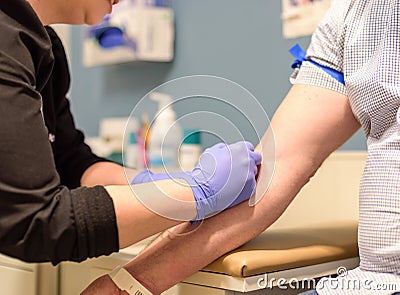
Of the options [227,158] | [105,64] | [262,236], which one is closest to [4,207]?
[227,158]

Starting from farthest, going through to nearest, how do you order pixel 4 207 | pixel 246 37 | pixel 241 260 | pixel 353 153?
pixel 246 37 < pixel 353 153 < pixel 241 260 < pixel 4 207

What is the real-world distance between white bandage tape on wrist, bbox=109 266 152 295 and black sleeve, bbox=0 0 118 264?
137mm

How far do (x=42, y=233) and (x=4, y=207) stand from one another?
6 centimetres

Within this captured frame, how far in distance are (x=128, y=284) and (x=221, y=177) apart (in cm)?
21

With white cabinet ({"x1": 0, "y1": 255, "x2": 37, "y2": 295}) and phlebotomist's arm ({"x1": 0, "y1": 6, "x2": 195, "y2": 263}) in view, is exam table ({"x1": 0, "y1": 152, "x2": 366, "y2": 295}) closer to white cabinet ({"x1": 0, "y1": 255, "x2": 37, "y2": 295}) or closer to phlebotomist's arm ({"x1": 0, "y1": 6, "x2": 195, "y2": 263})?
white cabinet ({"x1": 0, "y1": 255, "x2": 37, "y2": 295})

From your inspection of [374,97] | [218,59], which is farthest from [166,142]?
[218,59]

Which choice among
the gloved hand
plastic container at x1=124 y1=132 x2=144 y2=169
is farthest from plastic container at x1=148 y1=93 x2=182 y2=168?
plastic container at x1=124 y1=132 x2=144 y2=169

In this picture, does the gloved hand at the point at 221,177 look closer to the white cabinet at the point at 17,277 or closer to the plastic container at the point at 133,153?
the white cabinet at the point at 17,277

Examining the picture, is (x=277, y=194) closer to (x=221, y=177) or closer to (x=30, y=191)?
(x=221, y=177)

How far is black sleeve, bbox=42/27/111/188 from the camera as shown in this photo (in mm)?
1232

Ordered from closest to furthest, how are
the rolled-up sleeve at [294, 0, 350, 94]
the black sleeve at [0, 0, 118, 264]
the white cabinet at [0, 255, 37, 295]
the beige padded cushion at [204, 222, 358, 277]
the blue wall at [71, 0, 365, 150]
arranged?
the black sleeve at [0, 0, 118, 264] < the beige padded cushion at [204, 222, 358, 277] < the rolled-up sleeve at [294, 0, 350, 94] < the white cabinet at [0, 255, 37, 295] < the blue wall at [71, 0, 365, 150]

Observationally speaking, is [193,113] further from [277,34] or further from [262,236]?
[277,34]

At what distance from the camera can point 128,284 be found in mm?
903

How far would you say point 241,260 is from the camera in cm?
86
